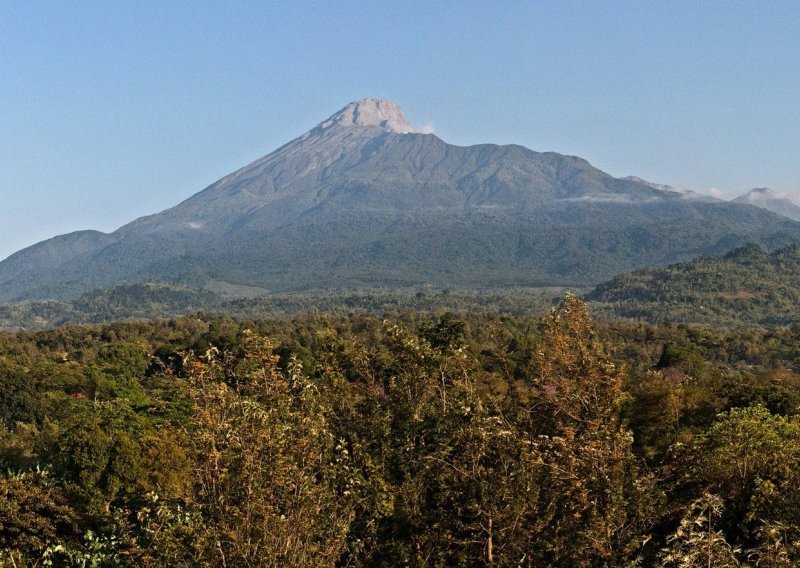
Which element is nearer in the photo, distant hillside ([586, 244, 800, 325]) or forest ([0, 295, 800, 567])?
forest ([0, 295, 800, 567])

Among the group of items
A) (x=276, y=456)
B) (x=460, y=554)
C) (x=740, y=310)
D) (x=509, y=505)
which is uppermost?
(x=276, y=456)

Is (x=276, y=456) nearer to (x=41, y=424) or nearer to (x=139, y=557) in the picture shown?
(x=139, y=557)

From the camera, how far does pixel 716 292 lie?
13750 cm

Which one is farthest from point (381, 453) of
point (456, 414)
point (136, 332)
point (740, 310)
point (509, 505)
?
point (740, 310)

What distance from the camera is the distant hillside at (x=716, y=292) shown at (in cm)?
12475

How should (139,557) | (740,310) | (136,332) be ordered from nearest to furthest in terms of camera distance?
(139,557) → (136,332) → (740,310)

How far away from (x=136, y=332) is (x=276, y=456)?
255 ft

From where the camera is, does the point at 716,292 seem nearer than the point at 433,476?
No

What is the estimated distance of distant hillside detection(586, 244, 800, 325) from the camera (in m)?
125

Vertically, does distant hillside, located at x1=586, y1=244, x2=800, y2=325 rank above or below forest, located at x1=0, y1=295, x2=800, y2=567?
below

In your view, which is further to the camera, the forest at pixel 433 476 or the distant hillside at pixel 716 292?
the distant hillside at pixel 716 292

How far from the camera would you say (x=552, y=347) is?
490 inches

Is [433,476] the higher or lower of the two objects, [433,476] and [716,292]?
the higher

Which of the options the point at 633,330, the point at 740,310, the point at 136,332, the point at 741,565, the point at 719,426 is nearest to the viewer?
the point at 741,565
